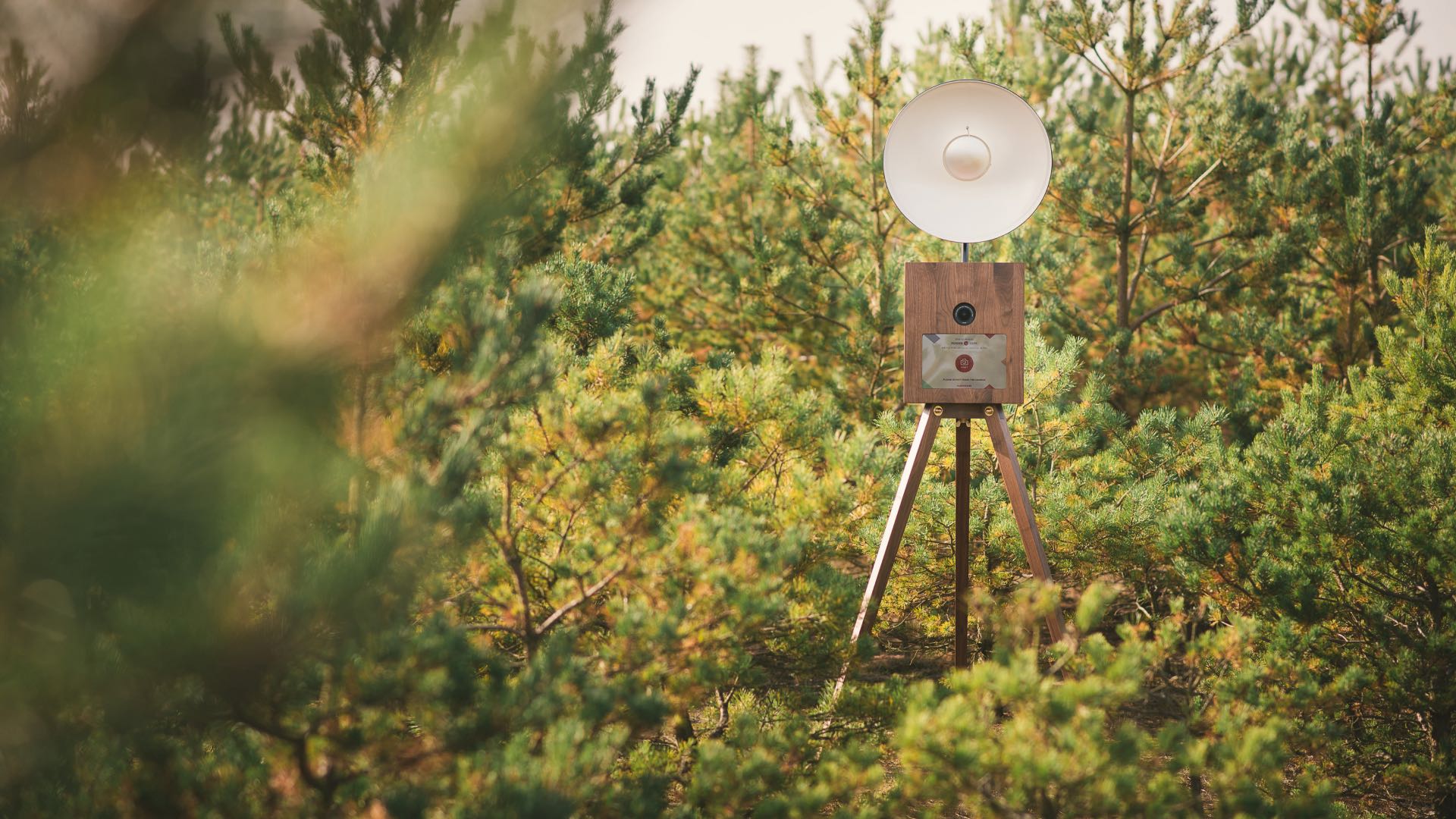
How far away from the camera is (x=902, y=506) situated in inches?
101

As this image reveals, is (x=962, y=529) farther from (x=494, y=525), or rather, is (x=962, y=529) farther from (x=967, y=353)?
(x=494, y=525)

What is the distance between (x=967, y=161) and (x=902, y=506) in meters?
1.00

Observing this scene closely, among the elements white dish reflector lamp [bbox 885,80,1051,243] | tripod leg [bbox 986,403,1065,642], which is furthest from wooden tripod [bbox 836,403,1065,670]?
white dish reflector lamp [bbox 885,80,1051,243]

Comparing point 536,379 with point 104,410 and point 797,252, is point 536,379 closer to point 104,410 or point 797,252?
point 104,410

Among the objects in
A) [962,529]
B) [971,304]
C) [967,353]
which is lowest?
[962,529]

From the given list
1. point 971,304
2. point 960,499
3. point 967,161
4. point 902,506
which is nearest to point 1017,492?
point 960,499

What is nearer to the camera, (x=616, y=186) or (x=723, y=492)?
(x=723, y=492)

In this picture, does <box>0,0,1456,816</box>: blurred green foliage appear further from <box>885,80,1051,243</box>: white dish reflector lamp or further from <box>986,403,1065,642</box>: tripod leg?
<box>885,80,1051,243</box>: white dish reflector lamp

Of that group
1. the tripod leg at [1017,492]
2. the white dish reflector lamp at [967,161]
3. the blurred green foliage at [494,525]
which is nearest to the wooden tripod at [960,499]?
the tripod leg at [1017,492]

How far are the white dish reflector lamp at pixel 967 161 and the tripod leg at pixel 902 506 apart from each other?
542mm

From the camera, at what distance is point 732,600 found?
69.4 inches

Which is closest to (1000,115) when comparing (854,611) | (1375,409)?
(854,611)

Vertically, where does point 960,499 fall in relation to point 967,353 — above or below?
below

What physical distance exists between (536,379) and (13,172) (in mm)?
901
